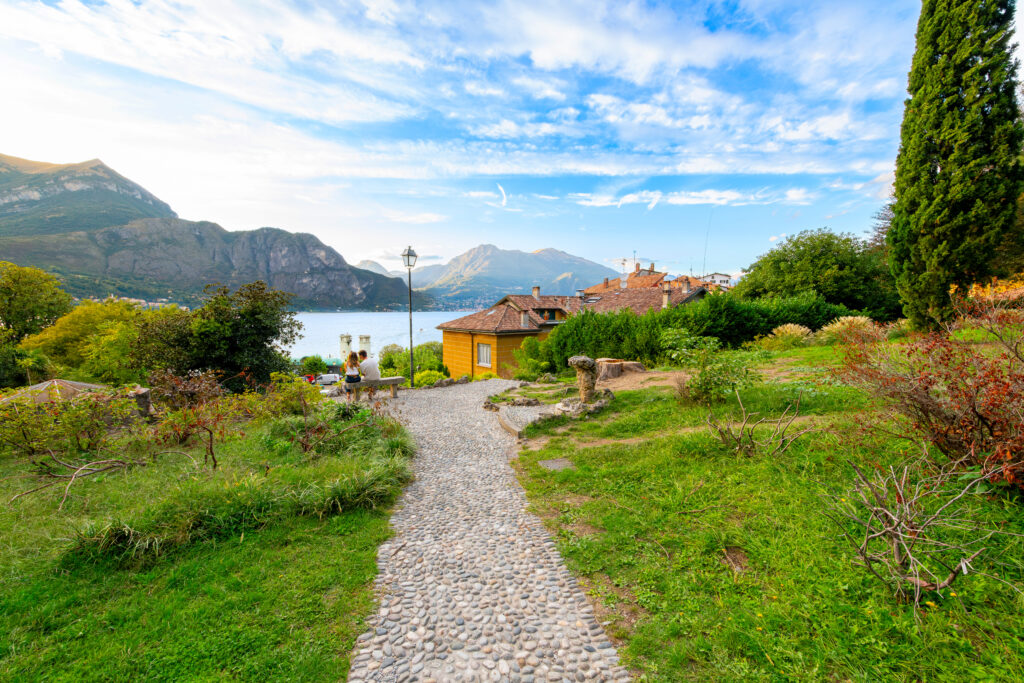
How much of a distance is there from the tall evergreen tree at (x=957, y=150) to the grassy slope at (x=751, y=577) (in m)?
9.23

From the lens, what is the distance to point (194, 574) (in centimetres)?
338

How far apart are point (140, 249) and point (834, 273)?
87381 mm

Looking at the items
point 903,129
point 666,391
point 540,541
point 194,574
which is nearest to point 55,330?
point 194,574

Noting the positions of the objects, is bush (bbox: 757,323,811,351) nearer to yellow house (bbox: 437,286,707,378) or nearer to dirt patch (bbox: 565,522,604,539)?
yellow house (bbox: 437,286,707,378)

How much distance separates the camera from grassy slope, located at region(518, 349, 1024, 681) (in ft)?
7.45

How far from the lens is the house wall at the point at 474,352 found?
2034cm

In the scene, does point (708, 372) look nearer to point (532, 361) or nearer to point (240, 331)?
point (532, 361)

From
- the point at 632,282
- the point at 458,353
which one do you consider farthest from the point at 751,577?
the point at 632,282

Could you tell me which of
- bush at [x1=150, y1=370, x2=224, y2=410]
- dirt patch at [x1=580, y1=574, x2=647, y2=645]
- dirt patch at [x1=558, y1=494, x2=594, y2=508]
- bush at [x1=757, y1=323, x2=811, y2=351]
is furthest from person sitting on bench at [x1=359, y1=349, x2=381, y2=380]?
bush at [x1=757, y1=323, x2=811, y2=351]

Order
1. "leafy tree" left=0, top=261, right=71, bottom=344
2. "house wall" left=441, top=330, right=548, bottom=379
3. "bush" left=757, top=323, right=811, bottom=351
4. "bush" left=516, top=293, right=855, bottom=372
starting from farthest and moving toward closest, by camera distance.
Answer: "house wall" left=441, top=330, right=548, bottom=379 → "leafy tree" left=0, top=261, right=71, bottom=344 → "bush" left=757, top=323, right=811, bottom=351 → "bush" left=516, top=293, right=855, bottom=372

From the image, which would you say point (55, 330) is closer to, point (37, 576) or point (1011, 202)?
point (37, 576)

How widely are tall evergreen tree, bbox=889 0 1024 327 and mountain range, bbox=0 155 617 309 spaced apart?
36446 mm

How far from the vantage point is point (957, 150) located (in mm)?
10352

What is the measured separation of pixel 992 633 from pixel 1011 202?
14014 mm
